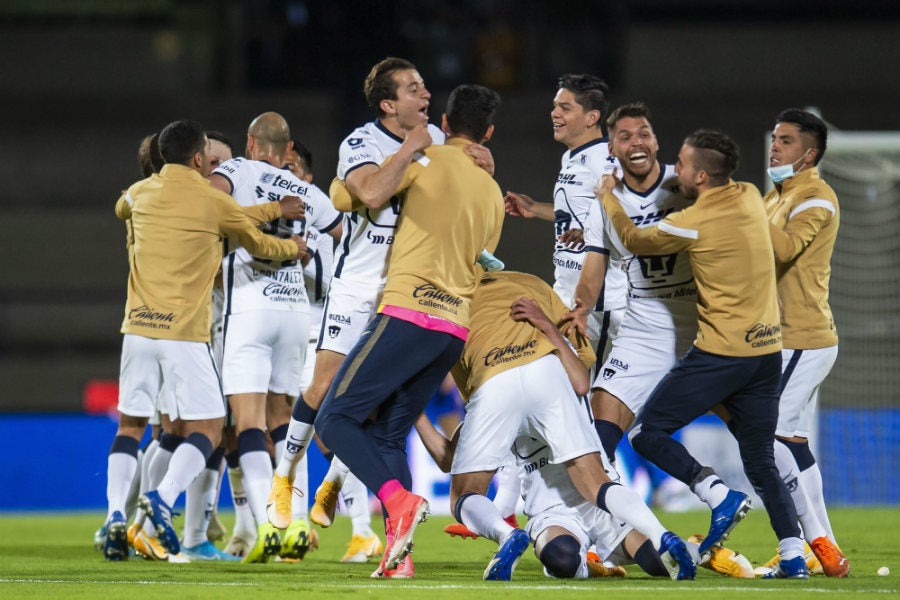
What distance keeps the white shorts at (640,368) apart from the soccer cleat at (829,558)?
100cm

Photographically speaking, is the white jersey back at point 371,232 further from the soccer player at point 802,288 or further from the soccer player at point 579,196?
the soccer player at point 802,288

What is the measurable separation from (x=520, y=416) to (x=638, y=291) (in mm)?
1163

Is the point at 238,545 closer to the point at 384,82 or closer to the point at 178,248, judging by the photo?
the point at 178,248

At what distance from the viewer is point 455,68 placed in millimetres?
18000

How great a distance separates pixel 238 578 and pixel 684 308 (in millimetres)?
2397

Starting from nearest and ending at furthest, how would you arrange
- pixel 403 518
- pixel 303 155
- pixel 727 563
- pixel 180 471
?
pixel 403 518 → pixel 727 563 → pixel 180 471 → pixel 303 155

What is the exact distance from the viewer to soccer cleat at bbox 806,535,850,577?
5727mm

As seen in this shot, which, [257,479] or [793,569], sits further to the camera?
[257,479]

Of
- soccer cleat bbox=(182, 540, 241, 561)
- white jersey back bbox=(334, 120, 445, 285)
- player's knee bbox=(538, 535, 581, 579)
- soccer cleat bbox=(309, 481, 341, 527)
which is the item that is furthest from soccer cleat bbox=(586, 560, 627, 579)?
soccer cleat bbox=(182, 540, 241, 561)

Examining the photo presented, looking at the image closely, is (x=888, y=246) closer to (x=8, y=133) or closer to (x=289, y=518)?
(x=289, y=518)

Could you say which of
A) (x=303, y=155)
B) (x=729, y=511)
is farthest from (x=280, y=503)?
(x=303, y=155)

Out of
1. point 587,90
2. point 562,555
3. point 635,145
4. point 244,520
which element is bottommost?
point 244,520

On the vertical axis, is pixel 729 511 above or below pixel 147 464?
above

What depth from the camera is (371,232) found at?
6180mm
